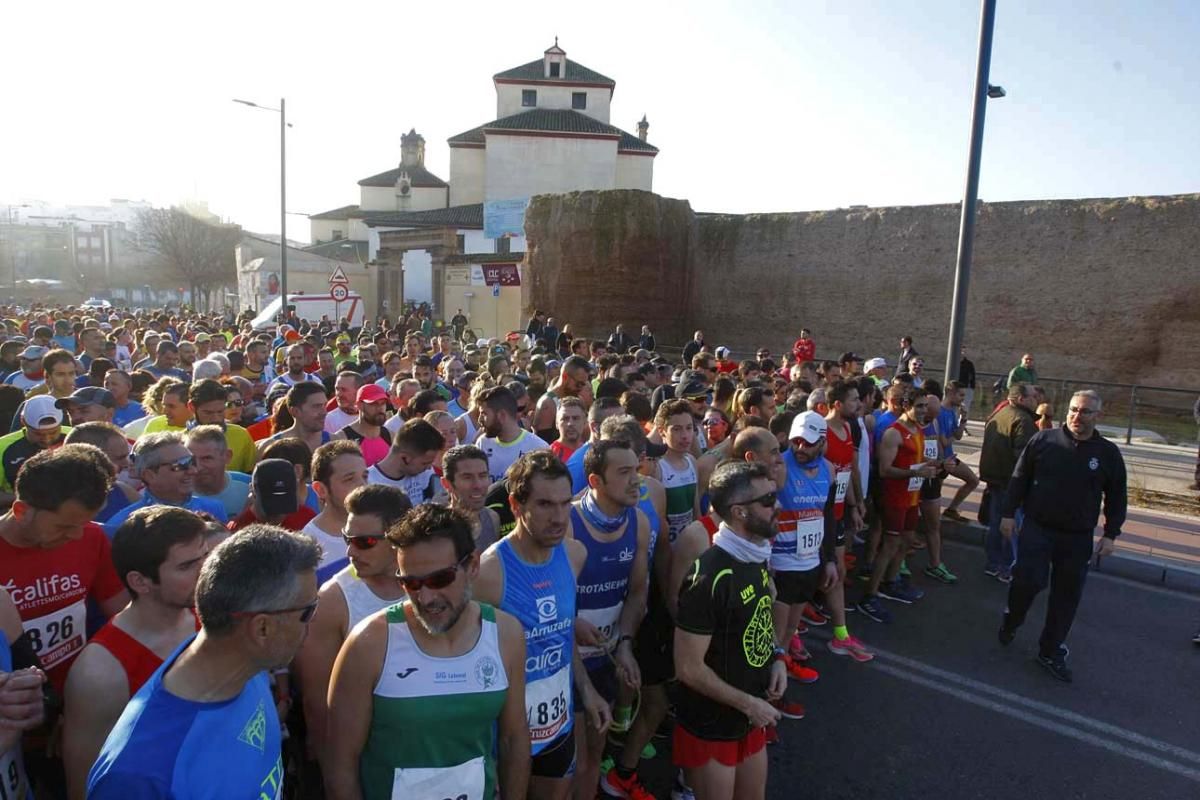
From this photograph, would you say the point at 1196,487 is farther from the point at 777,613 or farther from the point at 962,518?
the point at 777,613

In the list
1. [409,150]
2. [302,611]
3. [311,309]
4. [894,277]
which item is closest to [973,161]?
[302,611]

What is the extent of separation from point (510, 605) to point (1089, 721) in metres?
4.08

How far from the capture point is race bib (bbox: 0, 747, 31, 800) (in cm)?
216

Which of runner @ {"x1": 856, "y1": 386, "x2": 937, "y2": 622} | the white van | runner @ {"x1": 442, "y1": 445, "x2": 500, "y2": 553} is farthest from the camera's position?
the white van

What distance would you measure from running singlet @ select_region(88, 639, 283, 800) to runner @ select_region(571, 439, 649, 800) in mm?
1699

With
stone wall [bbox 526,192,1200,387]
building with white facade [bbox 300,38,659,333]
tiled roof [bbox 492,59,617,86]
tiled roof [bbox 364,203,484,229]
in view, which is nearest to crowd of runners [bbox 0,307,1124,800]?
stone wall [bbox 526,192,1200,387]

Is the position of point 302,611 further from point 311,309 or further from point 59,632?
point 311,309

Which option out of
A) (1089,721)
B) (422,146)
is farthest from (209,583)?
(422,146)

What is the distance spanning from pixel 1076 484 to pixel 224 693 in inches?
220

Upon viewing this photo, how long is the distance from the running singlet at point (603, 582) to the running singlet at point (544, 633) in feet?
1.52

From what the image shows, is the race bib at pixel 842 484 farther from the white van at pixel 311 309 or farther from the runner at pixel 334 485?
the white van at pixel 311 309

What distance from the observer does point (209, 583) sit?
1.92m

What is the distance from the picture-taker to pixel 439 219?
4397 centimetres

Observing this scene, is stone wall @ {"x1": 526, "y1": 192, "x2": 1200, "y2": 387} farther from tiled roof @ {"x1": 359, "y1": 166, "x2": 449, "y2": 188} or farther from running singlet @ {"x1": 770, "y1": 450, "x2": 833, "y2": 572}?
tiled roof @ {"x1": 359, "y1": 166, "x2": 449, "y2": 188}
